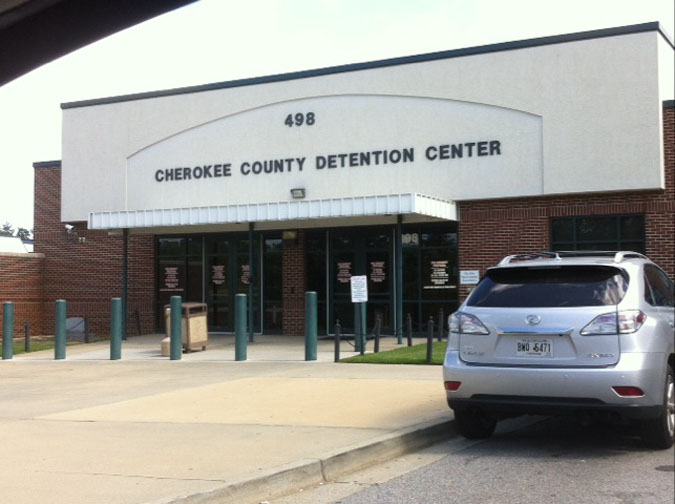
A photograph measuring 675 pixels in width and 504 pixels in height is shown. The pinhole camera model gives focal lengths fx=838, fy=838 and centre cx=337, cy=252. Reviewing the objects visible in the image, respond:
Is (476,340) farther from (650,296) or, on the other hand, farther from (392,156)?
(392,156)

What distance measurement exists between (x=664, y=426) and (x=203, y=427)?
459cm

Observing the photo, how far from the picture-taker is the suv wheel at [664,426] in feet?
23.5

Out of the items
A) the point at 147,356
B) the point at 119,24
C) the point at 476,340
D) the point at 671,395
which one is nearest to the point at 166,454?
the point at 476,340

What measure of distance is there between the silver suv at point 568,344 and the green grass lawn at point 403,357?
704 cm

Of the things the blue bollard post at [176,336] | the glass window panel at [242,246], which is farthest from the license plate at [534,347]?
the glass window panel at [242,246]

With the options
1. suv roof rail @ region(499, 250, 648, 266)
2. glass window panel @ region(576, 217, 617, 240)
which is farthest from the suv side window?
glass window panel @ region(576, 217, 617, 240)

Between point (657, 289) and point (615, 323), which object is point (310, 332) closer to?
point (657, 289)

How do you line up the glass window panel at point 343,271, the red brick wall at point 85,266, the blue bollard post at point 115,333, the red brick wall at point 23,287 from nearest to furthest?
the blue bollard post at point 115,333
the glass window panel at point 343,271
the red brick wall at point 85,266
the red brick wall at point 23,287

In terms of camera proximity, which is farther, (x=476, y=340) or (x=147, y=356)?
(x=147, y=356)

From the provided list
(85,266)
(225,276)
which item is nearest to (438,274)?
(225,276)

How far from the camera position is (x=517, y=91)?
20688mm

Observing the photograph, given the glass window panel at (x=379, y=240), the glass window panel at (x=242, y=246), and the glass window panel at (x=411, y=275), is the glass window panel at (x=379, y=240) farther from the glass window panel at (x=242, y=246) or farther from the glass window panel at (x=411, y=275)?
the glass window panel at (x=242, y=246)

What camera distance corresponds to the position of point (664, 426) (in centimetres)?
719

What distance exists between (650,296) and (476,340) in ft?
5.35
